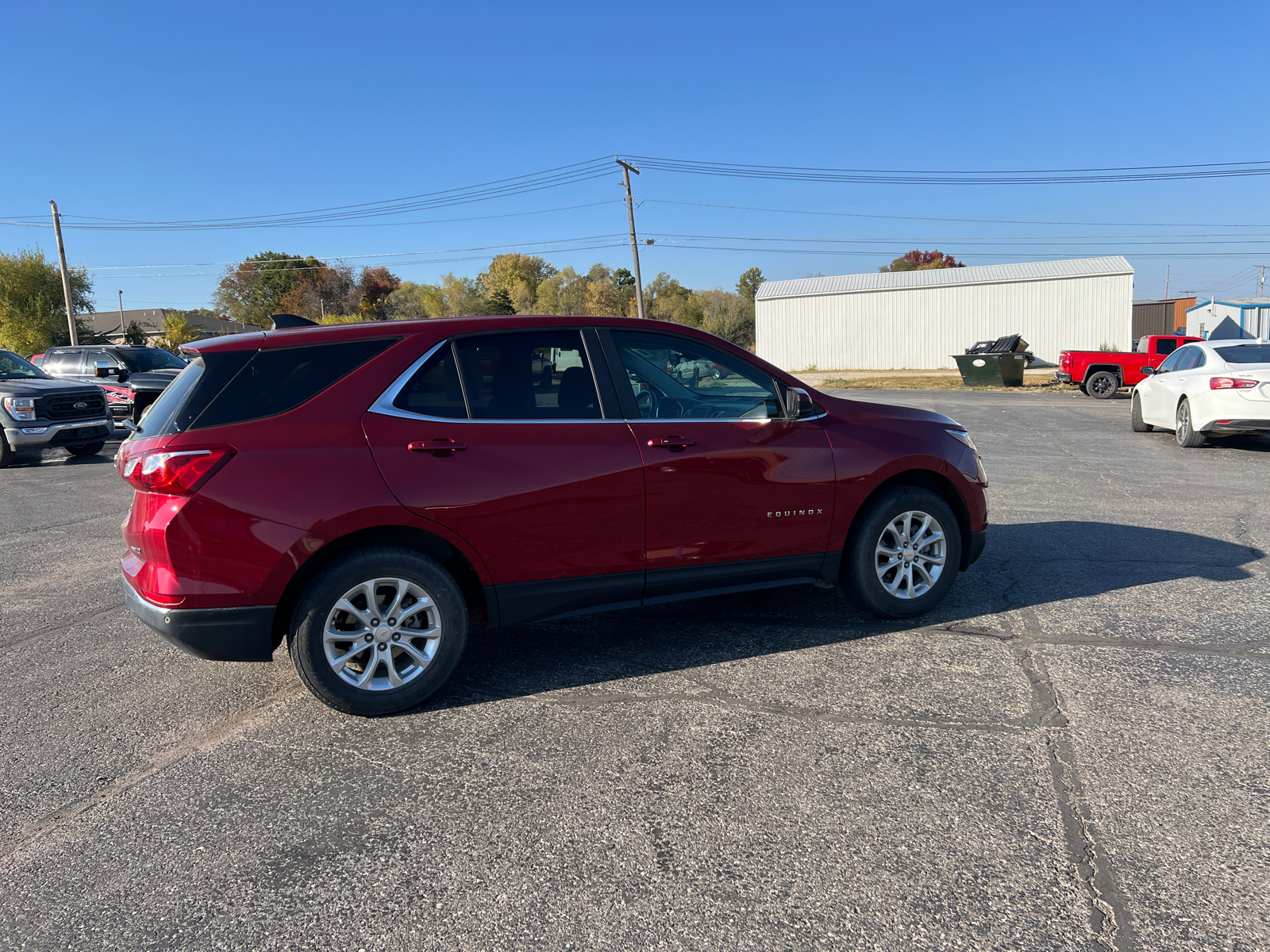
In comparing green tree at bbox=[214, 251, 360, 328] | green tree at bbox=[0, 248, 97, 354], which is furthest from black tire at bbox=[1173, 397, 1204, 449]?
green tree at bbox=[214, 251, 360, 328]

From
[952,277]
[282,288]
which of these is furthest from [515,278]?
[952,277]

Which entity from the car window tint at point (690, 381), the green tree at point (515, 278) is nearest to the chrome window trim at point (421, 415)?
the car window tint at point (690, 381)

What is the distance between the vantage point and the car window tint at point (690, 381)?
181 inches

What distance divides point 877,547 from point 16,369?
52.6 ft

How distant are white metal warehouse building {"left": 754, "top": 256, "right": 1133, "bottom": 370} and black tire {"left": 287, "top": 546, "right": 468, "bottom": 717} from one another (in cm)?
4039

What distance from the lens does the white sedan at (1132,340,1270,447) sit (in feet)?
38.0

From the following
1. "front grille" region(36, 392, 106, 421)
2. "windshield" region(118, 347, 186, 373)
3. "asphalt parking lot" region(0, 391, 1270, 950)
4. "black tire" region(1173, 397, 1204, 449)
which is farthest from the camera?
"windshield" region(118, 347, 186, 373)

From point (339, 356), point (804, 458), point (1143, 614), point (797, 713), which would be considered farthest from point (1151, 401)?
point (339, 356)

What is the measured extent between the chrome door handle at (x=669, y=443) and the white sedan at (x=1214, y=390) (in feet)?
34.5

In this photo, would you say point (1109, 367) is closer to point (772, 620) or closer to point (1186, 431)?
point (1186, 431)

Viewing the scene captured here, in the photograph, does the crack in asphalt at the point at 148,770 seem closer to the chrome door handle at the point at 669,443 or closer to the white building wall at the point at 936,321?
the chrome door handle at the point at 669,443

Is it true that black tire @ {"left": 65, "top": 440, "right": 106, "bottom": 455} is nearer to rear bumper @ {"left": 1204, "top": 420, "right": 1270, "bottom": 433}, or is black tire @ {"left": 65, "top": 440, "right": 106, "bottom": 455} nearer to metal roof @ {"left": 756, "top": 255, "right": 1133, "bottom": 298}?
rear bumper @ {"left": 1204, "top": 420, "right": 1270, "bottom": 433}

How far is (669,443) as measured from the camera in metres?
4.44

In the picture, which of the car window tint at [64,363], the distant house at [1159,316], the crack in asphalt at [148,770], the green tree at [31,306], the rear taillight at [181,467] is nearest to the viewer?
the crack in asphalt at [148,770]
